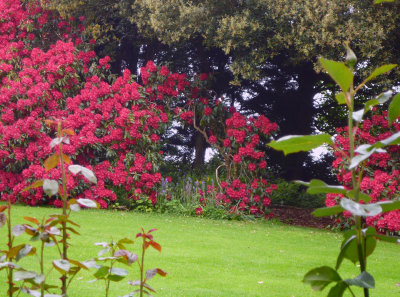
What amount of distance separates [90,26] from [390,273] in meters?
9.42

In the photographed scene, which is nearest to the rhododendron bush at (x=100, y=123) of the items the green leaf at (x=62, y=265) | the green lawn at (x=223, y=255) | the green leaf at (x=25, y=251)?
the green lawn at (x=223, y=255)

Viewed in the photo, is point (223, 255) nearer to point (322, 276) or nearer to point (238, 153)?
point (238, 153)

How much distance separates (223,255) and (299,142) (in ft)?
17.6

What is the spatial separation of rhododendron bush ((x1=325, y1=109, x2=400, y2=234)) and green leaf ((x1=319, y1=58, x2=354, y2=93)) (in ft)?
23.5

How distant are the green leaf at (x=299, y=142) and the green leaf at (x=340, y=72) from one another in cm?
14

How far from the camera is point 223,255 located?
6473 millimetres

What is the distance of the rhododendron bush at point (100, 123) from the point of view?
1083 centimetres

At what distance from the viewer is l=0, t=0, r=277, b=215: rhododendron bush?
10.8 metres

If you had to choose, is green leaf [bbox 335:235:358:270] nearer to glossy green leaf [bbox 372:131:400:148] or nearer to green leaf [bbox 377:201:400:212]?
green leaf [bbox 377:201:400:212]

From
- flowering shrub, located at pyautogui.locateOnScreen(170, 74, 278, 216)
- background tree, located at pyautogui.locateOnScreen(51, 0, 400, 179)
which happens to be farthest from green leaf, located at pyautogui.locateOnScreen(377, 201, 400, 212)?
flowering shrub, located at pyautogui.locateOnScreen(170, 74, 278, 216)

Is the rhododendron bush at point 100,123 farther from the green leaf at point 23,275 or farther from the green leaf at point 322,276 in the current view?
the green leaf at point 322,276

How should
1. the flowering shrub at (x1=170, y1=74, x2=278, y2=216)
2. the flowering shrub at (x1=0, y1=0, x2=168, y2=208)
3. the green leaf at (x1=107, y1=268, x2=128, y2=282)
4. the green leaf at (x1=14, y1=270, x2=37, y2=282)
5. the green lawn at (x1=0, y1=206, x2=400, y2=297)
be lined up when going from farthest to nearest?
the flowering shrub at (x1=170, y1=74, x2=278, y2=216)
the flowering shrub at (x1=0, y1=0, x2=168, y2=208)
the green lawn at (x1=0, y1=206, x2=400, y2=297)
the green leaf at (x1=107, y1=268, x2=128, y2=282)
the green leaf at (x1=14, y1=270, x2=37, y2=282)

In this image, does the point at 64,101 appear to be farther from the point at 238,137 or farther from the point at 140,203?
the point at 238,137

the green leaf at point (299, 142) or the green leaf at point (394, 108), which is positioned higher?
the green leaf at point (394, 108)
